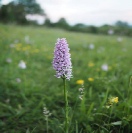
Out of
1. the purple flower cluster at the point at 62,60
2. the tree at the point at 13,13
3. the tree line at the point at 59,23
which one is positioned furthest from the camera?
the tree at the point at 13,13

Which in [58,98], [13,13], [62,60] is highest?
[13,13]

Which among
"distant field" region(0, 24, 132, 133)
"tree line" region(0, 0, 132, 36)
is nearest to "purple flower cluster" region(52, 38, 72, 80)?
"distant field" region(0, 24, 132, 133)

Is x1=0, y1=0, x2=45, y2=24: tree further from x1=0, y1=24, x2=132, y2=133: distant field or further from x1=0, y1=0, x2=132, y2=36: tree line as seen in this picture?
x1=0, y1=24, x2=132, y2=133: distant field

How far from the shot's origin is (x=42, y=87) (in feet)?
11.9

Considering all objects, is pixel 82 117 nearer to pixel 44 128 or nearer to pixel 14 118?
pixel 44 128

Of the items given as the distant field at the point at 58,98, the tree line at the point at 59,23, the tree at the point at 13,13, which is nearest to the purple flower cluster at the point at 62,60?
the distant field at the point at 58,98

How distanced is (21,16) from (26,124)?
68.9 feet

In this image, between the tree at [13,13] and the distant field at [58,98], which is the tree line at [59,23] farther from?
the distant field at [58,98]

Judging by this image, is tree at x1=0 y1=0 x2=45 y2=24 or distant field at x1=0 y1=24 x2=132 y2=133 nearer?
distant field at x1=0 y1=24 x2=132 y2=133

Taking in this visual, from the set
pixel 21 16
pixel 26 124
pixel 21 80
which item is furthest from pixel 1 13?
pixel 26 124

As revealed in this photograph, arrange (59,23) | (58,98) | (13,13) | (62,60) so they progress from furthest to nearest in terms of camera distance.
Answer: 1. (59,23)
2. (13,13)
3. (58,98)
4. (62,60)

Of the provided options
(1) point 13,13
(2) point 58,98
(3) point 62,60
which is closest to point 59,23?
Answer: (1) point 13,13

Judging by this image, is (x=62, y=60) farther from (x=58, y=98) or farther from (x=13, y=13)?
(x=13, y=13)

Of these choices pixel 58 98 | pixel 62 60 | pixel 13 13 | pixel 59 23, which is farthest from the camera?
pixel 59 23
